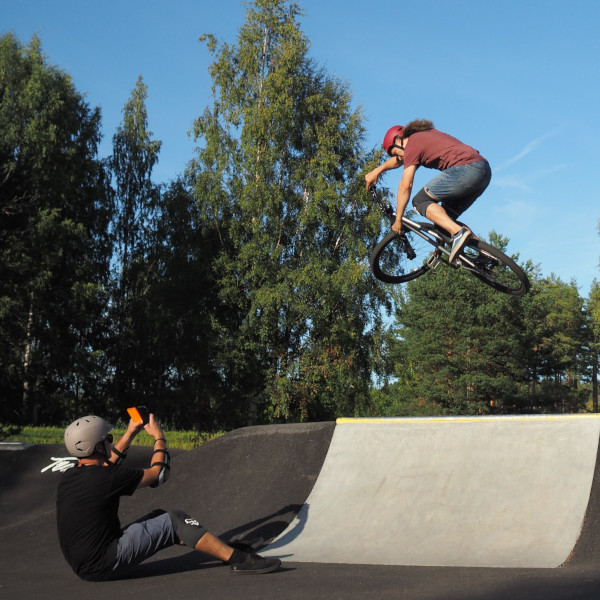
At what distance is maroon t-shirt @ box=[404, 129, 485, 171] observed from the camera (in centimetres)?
600

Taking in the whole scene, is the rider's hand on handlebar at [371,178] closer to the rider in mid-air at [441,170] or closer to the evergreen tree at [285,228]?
the rider in mid-air at [441,170]

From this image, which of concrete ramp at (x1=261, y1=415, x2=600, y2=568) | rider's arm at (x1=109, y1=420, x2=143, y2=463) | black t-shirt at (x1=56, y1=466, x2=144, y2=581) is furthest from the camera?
concrete ramp at (x1=261, y1=415, x2=600, y2=568)

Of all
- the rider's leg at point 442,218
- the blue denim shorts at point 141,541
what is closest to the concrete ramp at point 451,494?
the blue denim shorts at point 141,541

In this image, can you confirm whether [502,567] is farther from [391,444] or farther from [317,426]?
[317,426]

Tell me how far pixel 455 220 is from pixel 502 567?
3092 millimetres

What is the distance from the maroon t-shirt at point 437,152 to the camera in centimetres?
600

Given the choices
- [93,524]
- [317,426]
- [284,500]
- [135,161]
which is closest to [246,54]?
[135,161]

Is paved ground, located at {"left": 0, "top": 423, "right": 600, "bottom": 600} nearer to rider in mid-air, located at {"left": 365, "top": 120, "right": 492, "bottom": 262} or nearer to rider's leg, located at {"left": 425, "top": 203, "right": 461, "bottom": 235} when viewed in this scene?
rider's leg, located at {"left": 425, "top": 203, "right": 461, "bottom": 235}

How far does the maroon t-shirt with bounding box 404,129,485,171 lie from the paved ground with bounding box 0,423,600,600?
3.17 meters

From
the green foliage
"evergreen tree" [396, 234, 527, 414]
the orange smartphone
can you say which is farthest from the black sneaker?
"evergreen tree" [396, 234, 527, 414]

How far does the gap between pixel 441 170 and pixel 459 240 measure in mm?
676

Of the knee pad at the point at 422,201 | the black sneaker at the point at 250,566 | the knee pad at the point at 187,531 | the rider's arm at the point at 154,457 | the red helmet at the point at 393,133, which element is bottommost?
the black sneaker at the point at 250,566

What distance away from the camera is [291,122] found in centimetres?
2244

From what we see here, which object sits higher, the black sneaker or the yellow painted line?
the yellow painted line
